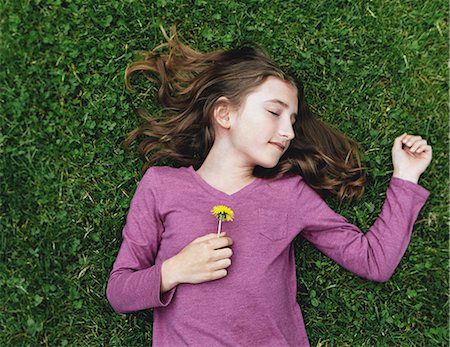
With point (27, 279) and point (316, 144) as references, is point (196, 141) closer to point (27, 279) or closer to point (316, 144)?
point (316, 144)

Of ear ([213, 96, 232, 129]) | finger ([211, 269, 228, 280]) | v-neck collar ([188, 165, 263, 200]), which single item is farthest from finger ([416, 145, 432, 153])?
finger ([211, 269, 228, 280])

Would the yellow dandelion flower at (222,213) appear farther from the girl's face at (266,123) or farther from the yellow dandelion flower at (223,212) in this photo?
the girl's face at (266,123)

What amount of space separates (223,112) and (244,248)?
2.59ft

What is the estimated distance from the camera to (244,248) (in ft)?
11.9

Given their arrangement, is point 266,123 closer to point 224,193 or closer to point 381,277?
point 224,193

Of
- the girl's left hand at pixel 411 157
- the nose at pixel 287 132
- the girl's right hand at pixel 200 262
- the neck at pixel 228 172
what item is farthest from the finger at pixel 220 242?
the girl's left hand at pixel 411 157

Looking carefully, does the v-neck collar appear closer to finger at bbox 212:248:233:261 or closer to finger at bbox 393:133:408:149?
finger at bbox 212:248:233:261

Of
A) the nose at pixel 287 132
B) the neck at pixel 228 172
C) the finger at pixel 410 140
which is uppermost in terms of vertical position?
the nose at pixel 287 132

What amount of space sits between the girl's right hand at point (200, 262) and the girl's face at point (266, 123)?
502 millimetres

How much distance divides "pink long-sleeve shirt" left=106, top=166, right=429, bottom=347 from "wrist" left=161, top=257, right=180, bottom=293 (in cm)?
4

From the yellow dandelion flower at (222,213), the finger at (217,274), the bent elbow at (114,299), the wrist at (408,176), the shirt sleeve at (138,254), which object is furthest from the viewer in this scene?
the wrist at (408,176)

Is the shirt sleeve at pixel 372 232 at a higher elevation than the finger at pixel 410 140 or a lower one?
lower

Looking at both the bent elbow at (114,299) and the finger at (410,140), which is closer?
the bent elbow at (114,299)

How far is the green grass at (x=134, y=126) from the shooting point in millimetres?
3968
